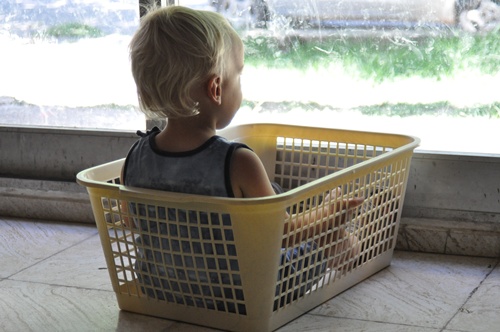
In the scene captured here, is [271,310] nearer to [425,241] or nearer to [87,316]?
[87,316]

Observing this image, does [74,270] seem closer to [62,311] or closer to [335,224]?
[62,311]

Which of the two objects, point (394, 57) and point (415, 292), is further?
point (394, 57)

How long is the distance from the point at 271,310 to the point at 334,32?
782 mm

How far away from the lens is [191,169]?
1445 millimetres

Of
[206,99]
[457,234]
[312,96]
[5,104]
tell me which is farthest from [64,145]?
[457,234]

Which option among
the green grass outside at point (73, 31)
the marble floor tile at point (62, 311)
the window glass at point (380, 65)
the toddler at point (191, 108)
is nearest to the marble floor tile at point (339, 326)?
the toddler at point (191, 108)

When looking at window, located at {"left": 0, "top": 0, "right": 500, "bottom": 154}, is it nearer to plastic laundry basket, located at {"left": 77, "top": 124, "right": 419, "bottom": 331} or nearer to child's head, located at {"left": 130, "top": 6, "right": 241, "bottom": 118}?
plastic laundry basket, located at {"left": 77, "top": 124, "right": 419, "bottom": 331}

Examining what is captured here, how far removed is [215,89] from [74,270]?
23.4 inches

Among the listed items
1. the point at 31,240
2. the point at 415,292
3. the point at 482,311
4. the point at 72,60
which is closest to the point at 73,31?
the point at 72,60

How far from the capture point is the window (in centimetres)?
190

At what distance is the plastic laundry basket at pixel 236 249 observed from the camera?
4.55 ft

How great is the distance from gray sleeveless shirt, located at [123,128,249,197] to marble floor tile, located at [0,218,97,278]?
1.66 ft

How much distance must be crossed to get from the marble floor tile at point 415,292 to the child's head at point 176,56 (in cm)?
49

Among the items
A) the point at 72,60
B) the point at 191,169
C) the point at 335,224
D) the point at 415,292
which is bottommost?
the point at 415,292
